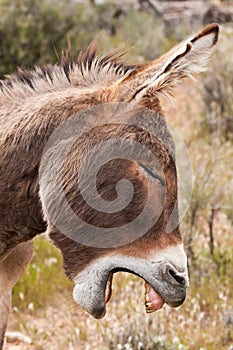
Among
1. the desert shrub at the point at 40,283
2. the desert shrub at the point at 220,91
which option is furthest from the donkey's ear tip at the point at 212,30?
the desert shrub at the point at 220,91

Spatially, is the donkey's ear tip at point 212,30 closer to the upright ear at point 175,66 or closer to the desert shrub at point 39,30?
the upright ear at point 175,66

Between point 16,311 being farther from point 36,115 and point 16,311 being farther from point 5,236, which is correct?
point 36,115

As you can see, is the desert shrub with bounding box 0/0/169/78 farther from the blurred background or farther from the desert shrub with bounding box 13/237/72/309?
the desert shrub with bounding box 13/237/72/309

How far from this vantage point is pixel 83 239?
2.86 metres

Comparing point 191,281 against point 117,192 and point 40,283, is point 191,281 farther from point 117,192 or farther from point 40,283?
point 117,192

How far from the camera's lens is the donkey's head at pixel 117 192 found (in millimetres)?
2754

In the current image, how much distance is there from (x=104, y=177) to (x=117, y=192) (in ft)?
0.25

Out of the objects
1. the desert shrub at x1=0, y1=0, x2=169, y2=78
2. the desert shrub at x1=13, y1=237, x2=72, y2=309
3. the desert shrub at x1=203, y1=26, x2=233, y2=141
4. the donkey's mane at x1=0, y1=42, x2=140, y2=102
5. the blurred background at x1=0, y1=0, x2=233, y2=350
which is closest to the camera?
the donkey's mane at x1=0, y1=42, x2=140, y2=102

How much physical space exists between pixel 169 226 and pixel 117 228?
194 mm

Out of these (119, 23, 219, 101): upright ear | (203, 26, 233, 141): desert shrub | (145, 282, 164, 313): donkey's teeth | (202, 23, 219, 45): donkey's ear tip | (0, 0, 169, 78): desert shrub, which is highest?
(202, 23, 219, 45): donkey's ear tip

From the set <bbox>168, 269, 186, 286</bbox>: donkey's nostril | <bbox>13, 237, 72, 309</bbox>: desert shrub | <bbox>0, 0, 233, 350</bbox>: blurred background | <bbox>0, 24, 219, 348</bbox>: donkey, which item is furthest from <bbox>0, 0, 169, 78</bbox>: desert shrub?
<bbox>168, 269, 186, 286</bbox>: donkey's nostril

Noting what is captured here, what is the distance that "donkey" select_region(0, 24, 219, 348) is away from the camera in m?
2.74

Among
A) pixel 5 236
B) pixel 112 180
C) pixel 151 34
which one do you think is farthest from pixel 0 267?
pixel 151 34

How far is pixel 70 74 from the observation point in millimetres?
3070
